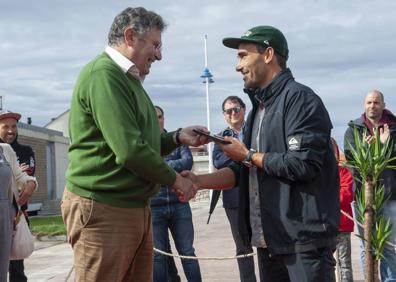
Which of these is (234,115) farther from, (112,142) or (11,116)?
(112,142)

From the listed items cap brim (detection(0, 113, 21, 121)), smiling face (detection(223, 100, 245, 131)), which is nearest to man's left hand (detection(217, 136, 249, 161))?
smiling face (detection(223, 100, 245, 131))

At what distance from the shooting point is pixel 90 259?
11.5ft

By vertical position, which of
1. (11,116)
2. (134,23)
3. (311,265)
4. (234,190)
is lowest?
(311,265)

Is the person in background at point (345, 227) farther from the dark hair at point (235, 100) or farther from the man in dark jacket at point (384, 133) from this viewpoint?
the dark hair at point (235, 100)

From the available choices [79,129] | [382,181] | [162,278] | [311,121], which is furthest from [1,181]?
[382,181]

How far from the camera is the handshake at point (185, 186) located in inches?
142

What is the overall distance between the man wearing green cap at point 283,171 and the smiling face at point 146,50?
441 millimetres

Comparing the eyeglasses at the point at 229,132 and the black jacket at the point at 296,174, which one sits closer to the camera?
the black jacket at the point at 296,174


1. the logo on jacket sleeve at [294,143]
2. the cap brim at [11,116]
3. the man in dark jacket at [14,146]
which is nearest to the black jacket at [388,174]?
the logo on jacket sleeve at [294,143]

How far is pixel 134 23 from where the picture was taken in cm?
364

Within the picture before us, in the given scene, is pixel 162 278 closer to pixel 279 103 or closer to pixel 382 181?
pixel 382 181

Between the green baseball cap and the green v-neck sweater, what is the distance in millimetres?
702

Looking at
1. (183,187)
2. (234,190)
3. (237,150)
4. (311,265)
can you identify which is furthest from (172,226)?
(311,265)

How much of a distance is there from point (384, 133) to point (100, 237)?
12.0ft
